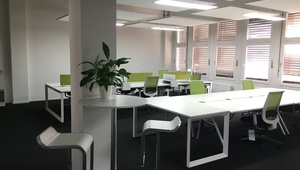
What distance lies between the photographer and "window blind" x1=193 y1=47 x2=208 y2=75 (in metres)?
8.77

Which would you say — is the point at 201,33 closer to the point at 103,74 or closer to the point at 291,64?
the point at 291,64

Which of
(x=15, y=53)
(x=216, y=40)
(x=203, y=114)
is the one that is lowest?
(x=203, y=114)

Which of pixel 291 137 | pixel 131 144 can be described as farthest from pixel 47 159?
pixel 291 137

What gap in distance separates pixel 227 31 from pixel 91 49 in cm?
639

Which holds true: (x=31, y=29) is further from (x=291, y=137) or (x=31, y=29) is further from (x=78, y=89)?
(x=291, y=137)

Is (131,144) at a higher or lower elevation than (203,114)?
lower

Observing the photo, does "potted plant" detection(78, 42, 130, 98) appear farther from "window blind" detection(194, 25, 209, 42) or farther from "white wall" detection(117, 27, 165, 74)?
"window blind" detection(194, 25, 209, 42)

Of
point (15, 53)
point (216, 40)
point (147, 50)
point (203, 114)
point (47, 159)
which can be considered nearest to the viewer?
point (203, 114)

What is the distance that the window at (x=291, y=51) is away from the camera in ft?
20.4

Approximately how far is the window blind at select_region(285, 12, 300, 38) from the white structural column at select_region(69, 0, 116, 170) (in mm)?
5537

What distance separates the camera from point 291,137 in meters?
4.53

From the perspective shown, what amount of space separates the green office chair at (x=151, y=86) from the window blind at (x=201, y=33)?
11.8 ft

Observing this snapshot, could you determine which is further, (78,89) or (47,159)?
(47,159)

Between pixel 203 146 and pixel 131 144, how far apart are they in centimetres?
122
